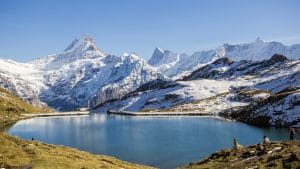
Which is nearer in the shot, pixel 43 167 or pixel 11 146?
pixel 43 167

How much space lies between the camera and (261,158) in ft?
174

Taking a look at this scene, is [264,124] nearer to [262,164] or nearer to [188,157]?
[188,157]

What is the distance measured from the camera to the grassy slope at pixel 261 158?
1805 inches

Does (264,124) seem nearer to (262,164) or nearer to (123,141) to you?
(123,141)

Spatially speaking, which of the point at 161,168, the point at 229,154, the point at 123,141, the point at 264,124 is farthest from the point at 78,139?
the point at 229,154

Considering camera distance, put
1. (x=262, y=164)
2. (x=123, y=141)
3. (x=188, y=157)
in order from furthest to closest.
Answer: (x=123, y=141), (x=188, y=157), (x=262, y=164)

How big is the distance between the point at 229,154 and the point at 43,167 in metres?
33.7

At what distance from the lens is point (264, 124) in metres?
190

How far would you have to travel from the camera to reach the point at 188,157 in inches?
3999

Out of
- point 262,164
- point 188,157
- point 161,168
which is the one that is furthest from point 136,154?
point 262,164

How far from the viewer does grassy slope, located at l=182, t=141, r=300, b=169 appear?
150 feet

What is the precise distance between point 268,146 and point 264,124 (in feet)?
436

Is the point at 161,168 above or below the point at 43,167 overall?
below

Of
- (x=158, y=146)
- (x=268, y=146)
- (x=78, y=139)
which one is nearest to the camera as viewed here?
(x=268, y=146)
